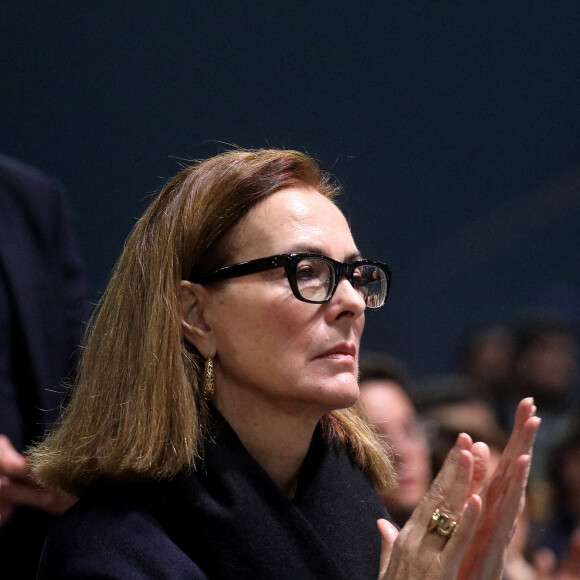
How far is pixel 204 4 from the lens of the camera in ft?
7.72

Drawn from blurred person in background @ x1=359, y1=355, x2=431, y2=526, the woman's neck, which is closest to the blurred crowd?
blurred person in background @ x1=359, y1=355, x2=431, y2=526

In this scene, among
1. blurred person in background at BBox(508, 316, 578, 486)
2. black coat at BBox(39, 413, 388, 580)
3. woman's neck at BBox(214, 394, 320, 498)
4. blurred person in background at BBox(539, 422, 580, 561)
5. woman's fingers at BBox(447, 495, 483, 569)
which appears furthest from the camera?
blurred person in background at BBox(508, 316, 578, 486)

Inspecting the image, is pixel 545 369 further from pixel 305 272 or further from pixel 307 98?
pixel 305 272

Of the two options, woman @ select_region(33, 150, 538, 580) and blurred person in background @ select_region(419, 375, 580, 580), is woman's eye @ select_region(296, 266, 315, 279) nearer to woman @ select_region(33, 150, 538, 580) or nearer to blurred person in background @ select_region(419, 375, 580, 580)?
woman @ select_region(33, 150, 538, 580)

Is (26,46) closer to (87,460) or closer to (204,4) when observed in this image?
(204,4)

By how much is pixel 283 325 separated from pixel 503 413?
3.80 feet

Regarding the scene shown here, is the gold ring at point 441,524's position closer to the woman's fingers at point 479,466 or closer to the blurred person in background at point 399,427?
the woman's fingers at point 479,466

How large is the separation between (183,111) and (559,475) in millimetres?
1286

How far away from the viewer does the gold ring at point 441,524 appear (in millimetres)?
1314

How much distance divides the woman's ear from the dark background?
2.26 ft

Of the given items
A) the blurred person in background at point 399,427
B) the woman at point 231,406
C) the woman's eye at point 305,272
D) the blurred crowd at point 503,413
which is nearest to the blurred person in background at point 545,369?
the blurred crowd at point 503,413

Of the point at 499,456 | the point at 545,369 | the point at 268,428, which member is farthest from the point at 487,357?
the point at 268,428

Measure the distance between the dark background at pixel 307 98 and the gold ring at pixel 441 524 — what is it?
0.99 m

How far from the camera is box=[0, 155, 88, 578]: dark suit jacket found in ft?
5.76
